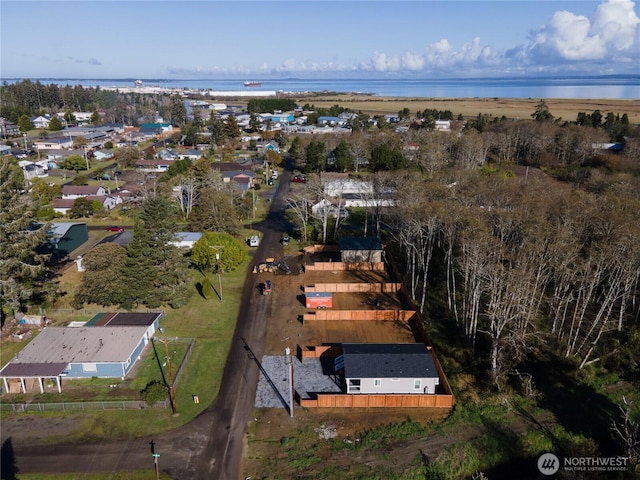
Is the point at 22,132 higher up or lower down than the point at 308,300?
higher up

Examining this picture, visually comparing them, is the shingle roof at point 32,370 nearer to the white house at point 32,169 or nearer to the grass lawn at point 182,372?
the grass lawn at point 182,372

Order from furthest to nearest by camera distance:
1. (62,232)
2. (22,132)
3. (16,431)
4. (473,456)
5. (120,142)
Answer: (22,132)
(120,142)
(62,232)
(16,431)
(473,456)

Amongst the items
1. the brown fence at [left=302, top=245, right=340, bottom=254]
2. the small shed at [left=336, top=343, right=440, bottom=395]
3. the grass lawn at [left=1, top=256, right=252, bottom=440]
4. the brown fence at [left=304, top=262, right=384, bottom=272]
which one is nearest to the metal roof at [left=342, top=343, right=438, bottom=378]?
the small shed at [left=336, top=343, right=440, bottom=395]

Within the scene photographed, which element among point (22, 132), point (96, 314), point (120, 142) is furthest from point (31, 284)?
point (22, 132)

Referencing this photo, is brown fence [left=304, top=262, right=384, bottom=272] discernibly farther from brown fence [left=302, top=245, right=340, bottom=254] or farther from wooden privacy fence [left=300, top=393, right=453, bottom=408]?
wooden privacy fence [left=300, top=393, right=453, bottom=408]

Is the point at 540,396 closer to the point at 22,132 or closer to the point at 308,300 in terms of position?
the point at 308,300

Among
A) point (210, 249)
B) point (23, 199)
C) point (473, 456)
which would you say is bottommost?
point (473, 456)

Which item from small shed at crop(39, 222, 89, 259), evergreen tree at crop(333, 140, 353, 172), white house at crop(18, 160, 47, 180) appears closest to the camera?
small shed at crop(39, 222, 89, 259)
